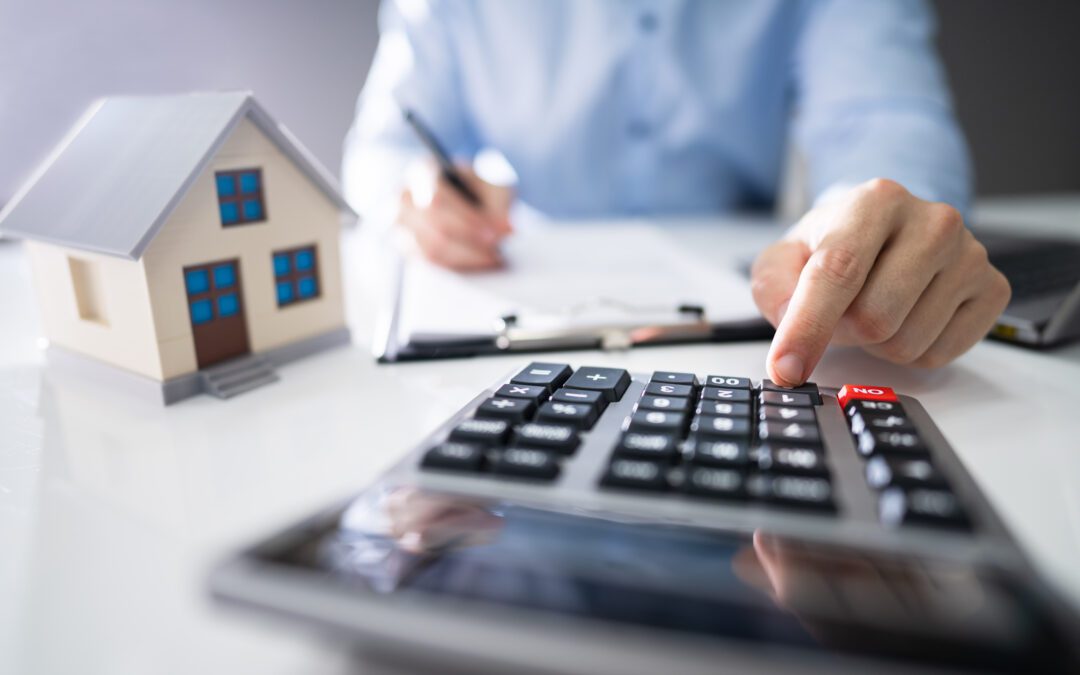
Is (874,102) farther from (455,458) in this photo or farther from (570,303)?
(455,458)

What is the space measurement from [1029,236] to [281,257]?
83cm

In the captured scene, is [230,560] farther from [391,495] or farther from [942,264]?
[942,264]

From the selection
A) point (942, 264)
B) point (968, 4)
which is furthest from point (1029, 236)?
point (968, 4)

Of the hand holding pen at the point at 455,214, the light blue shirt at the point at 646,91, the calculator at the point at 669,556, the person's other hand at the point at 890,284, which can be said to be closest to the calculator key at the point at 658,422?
the calculator at the point at 669,556

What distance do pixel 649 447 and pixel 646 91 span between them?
862mm

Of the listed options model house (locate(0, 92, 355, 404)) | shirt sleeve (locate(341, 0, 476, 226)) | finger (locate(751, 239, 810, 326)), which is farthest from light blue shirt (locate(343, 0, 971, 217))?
model house (locate(0, 92, 355, 404))

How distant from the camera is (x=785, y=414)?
0.97 ft

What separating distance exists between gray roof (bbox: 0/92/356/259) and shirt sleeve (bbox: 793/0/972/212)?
23.2 inches

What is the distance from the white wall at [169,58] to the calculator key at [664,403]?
1.51 ft

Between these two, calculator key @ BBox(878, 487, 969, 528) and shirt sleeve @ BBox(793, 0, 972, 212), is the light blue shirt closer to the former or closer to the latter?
shirt sleeve @ BBox(793, 0, 972, 212)

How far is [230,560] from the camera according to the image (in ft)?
0.64

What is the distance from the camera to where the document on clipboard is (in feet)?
1.60

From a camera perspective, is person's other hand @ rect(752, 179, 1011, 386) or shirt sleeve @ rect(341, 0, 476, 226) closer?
person's other hand @ rect(752, 179, 1011, 386)

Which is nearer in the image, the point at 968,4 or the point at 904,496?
the point at 904,496
